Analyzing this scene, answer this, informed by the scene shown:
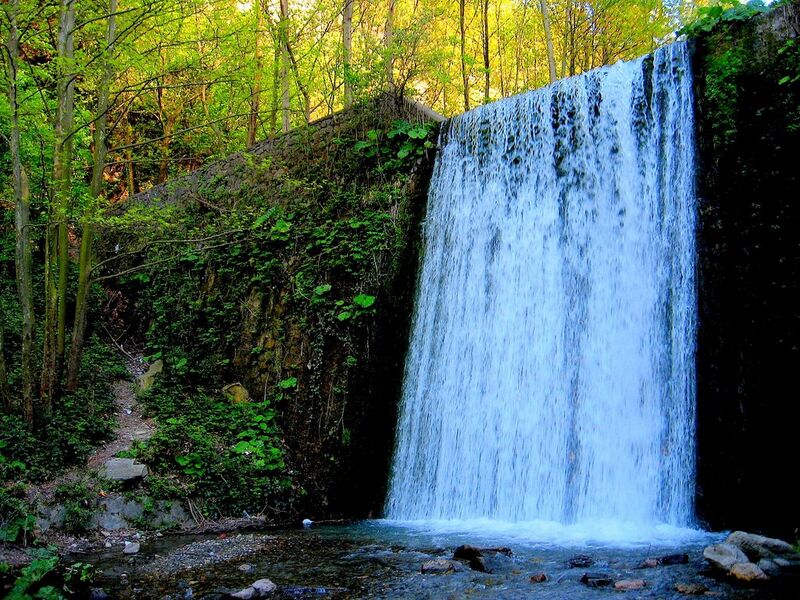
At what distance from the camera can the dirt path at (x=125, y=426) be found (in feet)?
24.4

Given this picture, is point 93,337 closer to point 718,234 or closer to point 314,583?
point 314,583

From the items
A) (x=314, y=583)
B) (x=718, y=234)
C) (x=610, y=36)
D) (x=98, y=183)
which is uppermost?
(x=610, y=36)

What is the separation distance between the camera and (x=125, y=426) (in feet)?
27.0

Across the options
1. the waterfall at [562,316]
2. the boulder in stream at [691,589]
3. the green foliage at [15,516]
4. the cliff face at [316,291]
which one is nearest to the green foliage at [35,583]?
the green foliage at [15,516]

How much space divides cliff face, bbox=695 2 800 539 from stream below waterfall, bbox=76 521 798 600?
0.81 meters

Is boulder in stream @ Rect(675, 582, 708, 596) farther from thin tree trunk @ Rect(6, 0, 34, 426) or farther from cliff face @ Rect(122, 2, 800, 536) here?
thin tree trunk @ Rect(6, 0, 34, 426)

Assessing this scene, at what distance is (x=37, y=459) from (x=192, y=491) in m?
1.70

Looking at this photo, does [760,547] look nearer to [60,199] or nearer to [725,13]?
[725,13]

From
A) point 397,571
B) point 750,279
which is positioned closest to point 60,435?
point 397,571

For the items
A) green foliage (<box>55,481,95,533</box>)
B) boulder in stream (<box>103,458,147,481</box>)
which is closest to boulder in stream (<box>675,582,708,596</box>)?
green foliage (<box>55,481,95,533</box>)

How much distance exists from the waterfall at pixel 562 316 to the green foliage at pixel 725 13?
36cm

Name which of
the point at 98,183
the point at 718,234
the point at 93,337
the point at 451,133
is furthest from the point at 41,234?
the point at 718,234

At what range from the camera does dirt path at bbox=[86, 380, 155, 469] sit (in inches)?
293

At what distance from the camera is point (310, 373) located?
878cm
